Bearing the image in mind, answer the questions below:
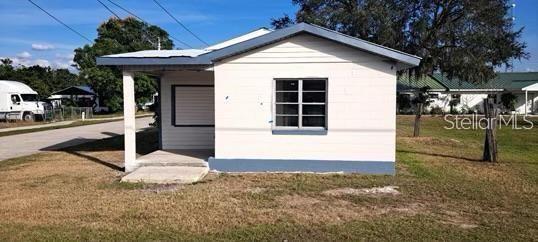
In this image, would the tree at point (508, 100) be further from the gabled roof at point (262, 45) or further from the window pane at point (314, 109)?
the window pane at point (314, 109)

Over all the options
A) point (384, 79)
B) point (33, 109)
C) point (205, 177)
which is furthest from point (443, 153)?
point (33, 109)

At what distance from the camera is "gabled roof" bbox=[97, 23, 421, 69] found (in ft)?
34.8

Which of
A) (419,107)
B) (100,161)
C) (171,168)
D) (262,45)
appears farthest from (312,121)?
(419,107)

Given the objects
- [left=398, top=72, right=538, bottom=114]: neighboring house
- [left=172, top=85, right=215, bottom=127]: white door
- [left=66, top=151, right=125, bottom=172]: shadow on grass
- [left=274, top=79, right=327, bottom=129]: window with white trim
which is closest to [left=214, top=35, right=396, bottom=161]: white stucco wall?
[left=274, top=79, right=327, bottom=129]: window with white trim

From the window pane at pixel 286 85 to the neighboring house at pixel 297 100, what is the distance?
0.08 feet

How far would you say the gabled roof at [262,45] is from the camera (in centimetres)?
1062

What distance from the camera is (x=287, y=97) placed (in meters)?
11.3

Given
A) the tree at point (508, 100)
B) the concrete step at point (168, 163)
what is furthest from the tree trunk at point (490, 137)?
the tree at point (508, 100)

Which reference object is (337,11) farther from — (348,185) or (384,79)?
(348,185)

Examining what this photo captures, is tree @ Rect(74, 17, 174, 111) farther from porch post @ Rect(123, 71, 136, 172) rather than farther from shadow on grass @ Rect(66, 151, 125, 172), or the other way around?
porch post @ Rect(123, 71, 136, 172)

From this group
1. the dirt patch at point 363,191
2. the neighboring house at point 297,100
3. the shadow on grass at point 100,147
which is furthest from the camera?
the shadow on grass at point 100,147

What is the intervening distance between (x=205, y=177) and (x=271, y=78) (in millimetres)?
2693

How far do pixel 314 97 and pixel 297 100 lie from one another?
40 centimetres

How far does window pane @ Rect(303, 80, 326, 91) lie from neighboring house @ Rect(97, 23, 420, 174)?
2 centimetres
